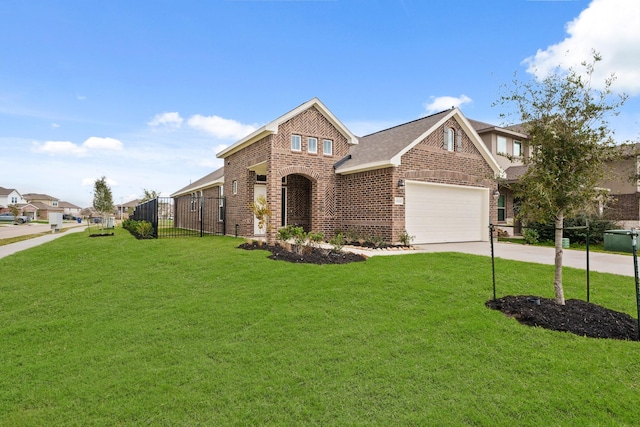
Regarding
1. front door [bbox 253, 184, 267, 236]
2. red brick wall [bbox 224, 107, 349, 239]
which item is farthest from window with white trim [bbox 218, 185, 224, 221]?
front door [bbox 253, 184, 267, 236]

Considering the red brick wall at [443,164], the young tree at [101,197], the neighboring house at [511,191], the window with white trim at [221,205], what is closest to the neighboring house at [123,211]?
the young tree at [101,197]

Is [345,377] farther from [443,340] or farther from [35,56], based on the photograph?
[35,56]

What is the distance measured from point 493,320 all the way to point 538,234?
1344 centimetres

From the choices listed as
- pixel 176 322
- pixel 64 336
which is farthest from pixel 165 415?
pixel 64 336

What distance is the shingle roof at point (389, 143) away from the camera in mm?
13539

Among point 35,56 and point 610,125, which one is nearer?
point 610,125

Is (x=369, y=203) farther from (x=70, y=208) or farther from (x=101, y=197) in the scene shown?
(x=70, y=208)

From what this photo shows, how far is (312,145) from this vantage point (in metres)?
14.7

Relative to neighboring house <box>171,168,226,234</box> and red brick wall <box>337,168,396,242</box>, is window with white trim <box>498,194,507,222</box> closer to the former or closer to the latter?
red brick wall <box>337,168,396,242</box>

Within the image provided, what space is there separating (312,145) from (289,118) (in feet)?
5.08

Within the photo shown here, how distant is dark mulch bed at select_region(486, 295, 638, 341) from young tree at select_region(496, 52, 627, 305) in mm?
1206

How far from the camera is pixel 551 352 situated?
3957 mm

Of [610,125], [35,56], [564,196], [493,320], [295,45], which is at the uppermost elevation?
[295,45]

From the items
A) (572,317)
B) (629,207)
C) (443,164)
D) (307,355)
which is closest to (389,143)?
(443,164)
